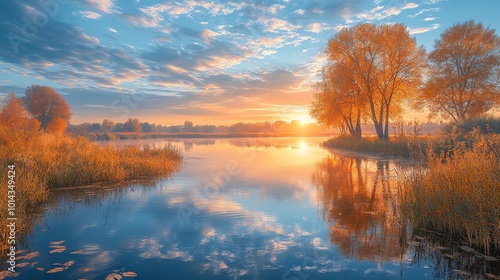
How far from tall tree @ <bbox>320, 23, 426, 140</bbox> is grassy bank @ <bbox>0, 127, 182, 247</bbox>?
24.1 m

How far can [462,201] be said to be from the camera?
6617mm

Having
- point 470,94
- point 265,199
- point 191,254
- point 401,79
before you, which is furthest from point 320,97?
point 191,254


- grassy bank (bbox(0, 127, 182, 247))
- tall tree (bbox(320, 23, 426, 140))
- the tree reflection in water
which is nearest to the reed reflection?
the tree reflection in water

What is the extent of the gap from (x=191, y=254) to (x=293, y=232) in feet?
9.10

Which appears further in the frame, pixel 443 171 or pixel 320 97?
pixel 320 97

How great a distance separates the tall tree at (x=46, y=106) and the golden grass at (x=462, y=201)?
59484mm

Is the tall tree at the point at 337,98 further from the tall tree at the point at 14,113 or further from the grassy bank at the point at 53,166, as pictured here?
the tall tree at the point at 14,113

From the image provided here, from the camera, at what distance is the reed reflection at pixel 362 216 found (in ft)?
20.7

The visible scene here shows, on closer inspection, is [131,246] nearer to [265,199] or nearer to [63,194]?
[265,199]

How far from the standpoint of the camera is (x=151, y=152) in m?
24.4

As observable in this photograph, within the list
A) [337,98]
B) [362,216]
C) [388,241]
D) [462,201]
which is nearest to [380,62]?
[337,98]

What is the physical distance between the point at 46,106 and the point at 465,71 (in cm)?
6690

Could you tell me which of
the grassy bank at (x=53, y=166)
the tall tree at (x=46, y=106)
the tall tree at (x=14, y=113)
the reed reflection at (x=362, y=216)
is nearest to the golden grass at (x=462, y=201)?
the reed reflection at (x=362, y=216)

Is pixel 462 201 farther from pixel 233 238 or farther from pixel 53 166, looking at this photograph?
pixel 53 166
